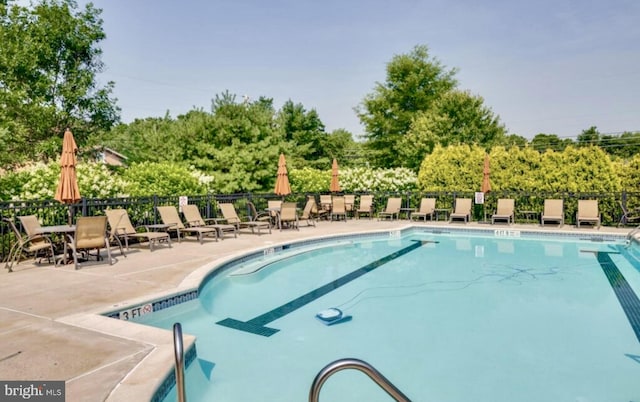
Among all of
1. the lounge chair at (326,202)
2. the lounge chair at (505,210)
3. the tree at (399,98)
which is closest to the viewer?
the lounge chair at (505,210)

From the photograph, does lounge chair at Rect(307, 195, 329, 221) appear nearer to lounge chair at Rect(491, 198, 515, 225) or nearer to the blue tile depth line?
lounge chair at Rect(491, 198, 515, 225)

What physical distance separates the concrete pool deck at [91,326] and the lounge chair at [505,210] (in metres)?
9.43

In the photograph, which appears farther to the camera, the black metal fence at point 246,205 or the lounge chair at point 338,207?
the lounge chair at point 338,207

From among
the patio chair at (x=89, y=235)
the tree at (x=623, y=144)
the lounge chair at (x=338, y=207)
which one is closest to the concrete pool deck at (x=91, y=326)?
the patio chair at (x=89, y=235)

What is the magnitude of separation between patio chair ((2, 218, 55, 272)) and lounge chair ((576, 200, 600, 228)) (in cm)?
1361

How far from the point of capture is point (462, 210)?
14.6 metres

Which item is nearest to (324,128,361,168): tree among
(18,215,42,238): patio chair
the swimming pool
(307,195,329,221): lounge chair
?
(307,195,329,221): lounge chair

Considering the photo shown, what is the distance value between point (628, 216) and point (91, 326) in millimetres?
15001

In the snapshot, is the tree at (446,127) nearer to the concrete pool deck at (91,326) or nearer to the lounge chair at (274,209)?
the lounge chair at (274,209)

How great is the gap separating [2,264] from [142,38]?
50.7 ft

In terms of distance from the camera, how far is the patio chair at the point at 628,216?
12.7 metres

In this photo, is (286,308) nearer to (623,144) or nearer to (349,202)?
(349,202)

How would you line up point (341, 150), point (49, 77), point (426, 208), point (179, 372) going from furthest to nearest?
point (341, 150)
point (49, 77)
point (426, 208)
point (179, 372)

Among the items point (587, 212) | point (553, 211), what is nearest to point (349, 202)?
point (553, 211)
